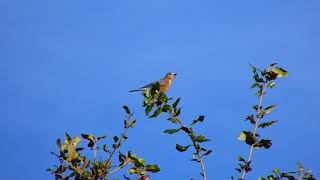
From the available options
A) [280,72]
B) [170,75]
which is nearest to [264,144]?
[280,72]

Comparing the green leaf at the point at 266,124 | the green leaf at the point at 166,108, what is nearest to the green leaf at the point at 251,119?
the green leaf at the point at 266,124

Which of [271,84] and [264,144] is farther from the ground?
[271,84]

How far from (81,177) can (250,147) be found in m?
1.64

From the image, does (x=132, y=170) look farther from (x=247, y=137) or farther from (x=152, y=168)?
(x=247, y=137)

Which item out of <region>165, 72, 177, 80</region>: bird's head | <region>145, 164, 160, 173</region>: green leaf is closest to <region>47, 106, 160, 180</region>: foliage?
<region>145, 164, 160, 173</region>: green leaf

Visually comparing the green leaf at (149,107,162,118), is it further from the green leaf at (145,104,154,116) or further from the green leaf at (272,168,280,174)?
the green leaf at (272,168,280,174)

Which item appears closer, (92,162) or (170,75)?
(92,162)

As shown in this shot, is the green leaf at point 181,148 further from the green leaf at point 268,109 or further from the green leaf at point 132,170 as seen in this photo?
the green leaf at point 268,109

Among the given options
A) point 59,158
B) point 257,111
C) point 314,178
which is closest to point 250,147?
point 257,111

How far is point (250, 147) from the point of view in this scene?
4.62 m

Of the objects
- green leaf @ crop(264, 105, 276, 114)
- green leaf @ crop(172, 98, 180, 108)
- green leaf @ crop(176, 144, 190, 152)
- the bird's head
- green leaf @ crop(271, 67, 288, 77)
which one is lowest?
green leaf @ crop(176, 144, 190, 152)

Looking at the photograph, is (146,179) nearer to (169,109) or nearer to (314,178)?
(169,109)

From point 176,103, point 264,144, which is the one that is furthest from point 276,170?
point 176,103

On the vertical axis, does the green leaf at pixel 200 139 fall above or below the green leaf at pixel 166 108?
below
